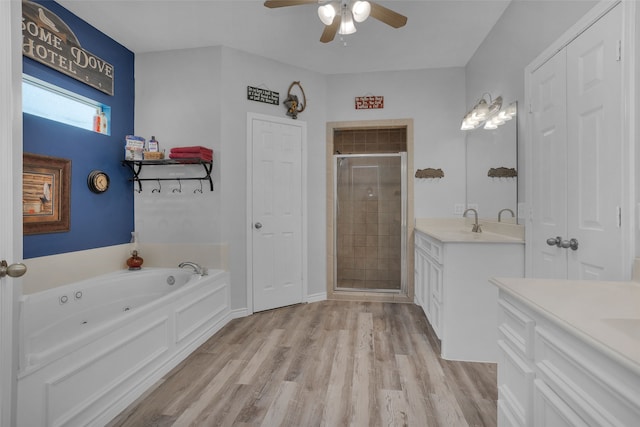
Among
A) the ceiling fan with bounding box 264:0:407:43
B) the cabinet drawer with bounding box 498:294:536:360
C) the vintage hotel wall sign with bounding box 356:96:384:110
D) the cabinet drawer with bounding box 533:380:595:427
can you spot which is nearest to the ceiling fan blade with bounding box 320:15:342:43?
the ceiling fan with bounding box 264:0:407:43

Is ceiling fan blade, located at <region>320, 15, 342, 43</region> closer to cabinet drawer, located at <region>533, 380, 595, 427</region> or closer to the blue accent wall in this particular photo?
the blue accent wall

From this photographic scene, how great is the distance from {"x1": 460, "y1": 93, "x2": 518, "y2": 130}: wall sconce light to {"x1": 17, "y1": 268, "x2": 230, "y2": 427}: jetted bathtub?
2.84m

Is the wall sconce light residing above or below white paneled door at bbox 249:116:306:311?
above

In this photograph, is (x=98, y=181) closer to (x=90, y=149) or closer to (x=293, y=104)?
(x=90, y=149)

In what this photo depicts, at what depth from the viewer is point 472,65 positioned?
344 centimetres

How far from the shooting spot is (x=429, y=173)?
3.72 m

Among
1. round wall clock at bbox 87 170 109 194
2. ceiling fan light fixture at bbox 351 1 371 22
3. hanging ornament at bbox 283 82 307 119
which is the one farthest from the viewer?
hanging ornament at bbox 283 82 307 119

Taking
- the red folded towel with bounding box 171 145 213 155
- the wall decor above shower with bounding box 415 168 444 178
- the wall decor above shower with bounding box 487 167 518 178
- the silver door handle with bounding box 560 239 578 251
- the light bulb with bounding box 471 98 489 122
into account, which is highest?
the light bulb with bounding box 471 98 489 122

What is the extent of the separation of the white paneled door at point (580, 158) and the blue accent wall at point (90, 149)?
135 inches

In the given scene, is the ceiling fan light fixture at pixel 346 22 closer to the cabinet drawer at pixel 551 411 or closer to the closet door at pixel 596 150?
the closet door at pixel 596 150

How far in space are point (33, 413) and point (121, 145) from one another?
2.50m

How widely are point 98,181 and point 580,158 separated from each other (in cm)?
350

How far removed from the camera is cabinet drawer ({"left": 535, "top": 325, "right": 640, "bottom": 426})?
63cm

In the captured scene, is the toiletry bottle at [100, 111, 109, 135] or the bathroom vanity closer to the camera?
the bathroom vanity
